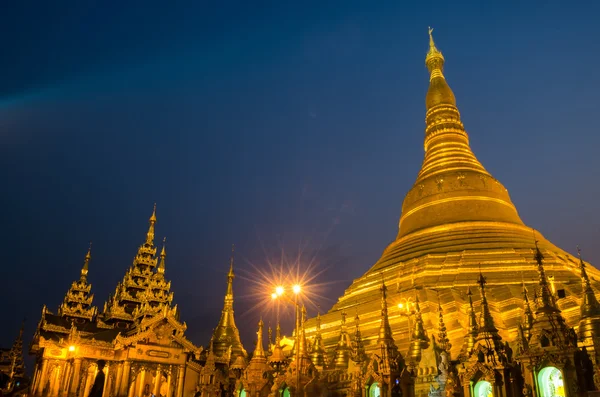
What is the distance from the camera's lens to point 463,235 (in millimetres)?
34469

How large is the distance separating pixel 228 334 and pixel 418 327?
18.8 metres

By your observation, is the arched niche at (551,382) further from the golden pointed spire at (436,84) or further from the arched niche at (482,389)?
the golden pointed spire at (436,84)

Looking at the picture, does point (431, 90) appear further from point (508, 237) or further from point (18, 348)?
point (18, 348)

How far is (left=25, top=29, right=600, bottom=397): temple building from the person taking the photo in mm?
12383

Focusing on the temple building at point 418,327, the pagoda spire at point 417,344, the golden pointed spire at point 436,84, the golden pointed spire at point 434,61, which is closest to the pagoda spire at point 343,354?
the temple building at point 418,327

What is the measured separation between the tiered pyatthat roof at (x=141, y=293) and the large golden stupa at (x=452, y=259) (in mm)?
14230

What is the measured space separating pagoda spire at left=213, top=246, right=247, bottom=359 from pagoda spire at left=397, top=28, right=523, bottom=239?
15900mm

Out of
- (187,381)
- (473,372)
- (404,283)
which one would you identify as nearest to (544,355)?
(473,372)

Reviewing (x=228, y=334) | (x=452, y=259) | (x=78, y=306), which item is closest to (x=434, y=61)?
(x=452, y=259)

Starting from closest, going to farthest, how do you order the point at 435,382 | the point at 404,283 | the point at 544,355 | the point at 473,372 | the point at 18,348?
1. the point at 544,355
2. the point at 473,372
3. the point at 435,382
4. the point at 404,283
5. the point at 18,348

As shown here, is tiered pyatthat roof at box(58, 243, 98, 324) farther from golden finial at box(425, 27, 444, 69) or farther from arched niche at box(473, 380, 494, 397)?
golden finial at box(425, 27, 444, 69)

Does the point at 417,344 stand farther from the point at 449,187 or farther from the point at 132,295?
the point at 132,295

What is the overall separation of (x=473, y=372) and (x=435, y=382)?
497 centimetres

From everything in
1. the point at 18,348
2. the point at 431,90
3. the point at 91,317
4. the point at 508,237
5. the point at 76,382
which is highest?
the point at 431,90
